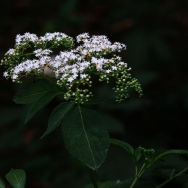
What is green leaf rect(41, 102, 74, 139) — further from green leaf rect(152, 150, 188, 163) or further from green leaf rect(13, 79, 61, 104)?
green leaf rect(152, 150, 188, 163)

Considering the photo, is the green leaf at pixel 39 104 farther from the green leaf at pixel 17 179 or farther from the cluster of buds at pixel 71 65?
the green leaf at pixel 17 179

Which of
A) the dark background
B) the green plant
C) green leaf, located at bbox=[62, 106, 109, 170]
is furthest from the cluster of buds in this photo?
the dark background

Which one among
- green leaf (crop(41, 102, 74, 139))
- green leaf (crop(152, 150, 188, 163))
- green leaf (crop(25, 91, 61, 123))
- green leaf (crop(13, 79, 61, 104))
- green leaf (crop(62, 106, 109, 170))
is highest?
green leaf (crop(13, 79, 61, 104))

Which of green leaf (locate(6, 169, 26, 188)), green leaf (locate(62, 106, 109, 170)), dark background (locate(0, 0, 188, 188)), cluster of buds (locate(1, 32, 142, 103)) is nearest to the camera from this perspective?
green leaf (locate(62, 106, 109, 170))

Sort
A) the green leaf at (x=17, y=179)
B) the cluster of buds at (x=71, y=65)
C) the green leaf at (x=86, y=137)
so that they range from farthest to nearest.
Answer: the green leaf at (x=17, y=179), the cluster of buds at (x=71, y=65), the green leaf at (x=86, y=137)

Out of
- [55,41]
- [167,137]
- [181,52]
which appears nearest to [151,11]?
[181,52]

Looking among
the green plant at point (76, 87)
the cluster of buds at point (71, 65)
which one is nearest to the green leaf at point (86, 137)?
the green plant at point (76, 87)
